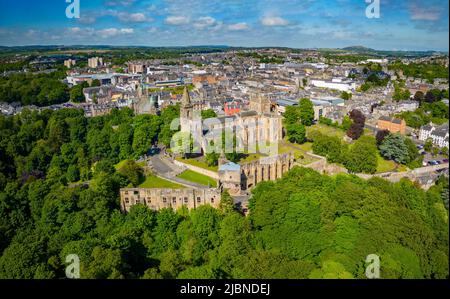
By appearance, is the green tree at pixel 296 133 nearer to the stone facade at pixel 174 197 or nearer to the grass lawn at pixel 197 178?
the grass lawn at pixel 197 178

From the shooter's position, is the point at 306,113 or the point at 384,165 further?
the point at 306,113

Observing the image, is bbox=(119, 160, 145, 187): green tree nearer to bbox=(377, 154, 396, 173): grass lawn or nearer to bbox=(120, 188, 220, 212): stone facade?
bbox=(120, 188, 220, 212): stone facade

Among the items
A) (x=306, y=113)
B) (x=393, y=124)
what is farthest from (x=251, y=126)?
(x=393, y=124)

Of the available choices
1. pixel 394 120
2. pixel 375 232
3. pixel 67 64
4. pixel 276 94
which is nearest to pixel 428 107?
pixel 394 120

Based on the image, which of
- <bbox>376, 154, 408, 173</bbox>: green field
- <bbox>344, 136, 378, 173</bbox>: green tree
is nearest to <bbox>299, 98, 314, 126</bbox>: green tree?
<bbox>376, 154, 408, 173</bbox>: green field

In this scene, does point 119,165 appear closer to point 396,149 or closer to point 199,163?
point 199,163

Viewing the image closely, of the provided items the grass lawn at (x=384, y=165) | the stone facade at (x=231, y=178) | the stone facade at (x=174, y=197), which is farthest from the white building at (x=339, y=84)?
the stone facade at (x=174, y=197)

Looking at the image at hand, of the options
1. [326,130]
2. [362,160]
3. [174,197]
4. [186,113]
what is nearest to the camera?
[174,197]
